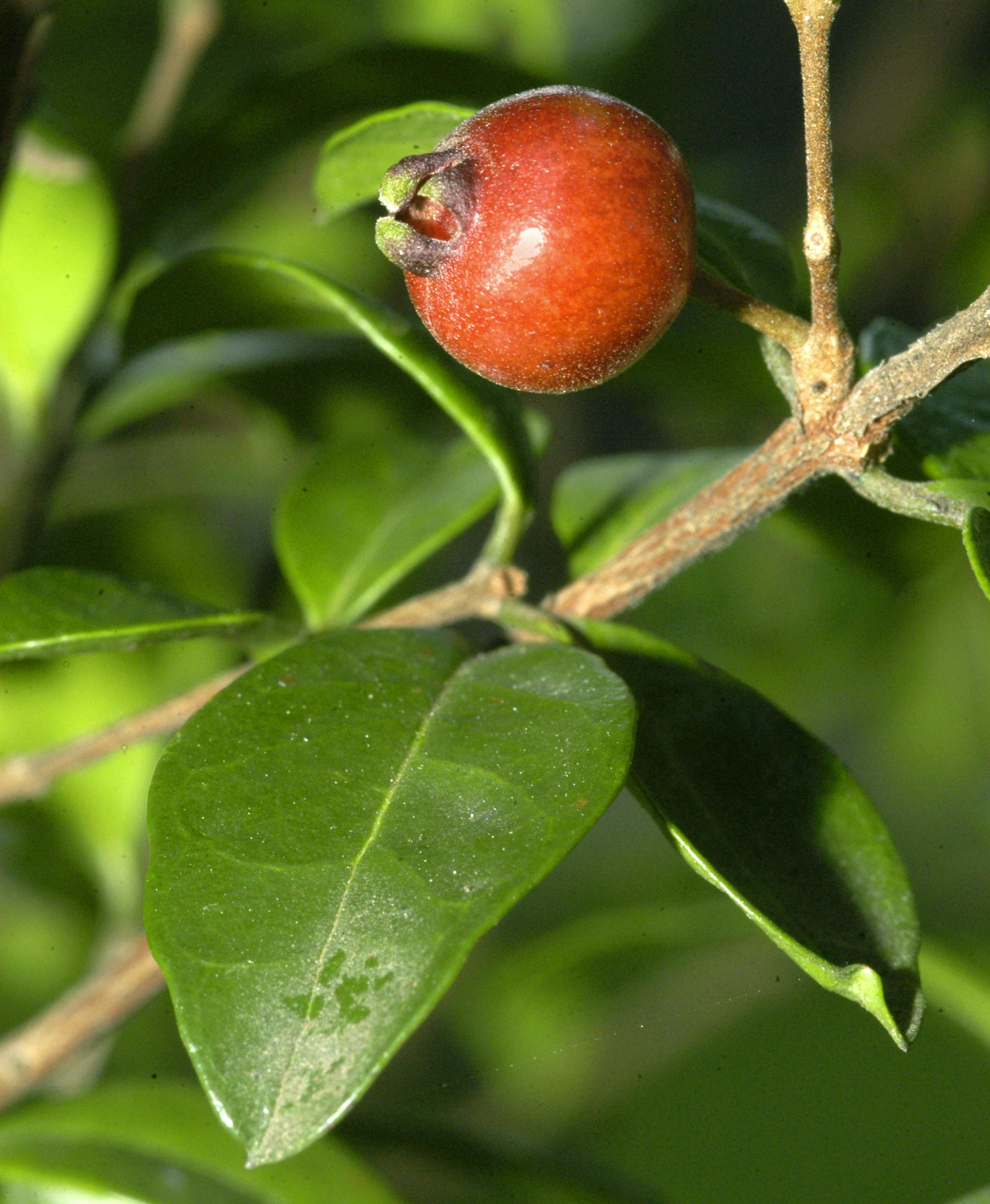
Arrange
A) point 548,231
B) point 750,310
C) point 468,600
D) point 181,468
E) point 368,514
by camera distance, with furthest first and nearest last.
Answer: point 181,468 → point 368,514 → point 468,600 → point 750,310 → point 548,231

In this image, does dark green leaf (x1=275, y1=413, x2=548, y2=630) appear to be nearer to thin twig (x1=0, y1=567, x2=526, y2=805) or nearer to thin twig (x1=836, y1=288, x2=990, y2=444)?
thin twig (x1=0, y1=567, x2=526, y2=805)

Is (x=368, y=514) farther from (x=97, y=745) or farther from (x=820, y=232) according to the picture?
(x=820, y=232)

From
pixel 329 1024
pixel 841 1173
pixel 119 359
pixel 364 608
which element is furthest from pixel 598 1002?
pixel 329 1024

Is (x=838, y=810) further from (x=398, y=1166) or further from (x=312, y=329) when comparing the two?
(x=312, y=329)

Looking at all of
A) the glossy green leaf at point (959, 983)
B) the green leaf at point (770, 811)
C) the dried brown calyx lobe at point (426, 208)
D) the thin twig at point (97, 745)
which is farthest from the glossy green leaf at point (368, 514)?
the glossy green leaf at point (959, 983)

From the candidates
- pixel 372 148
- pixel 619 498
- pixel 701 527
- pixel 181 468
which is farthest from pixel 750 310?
pixel 181 468
